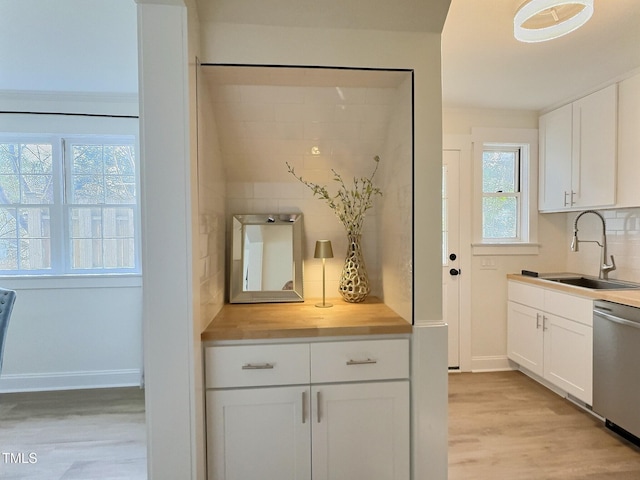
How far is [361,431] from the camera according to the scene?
1439 millimetres

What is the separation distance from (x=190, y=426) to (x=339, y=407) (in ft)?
2.01

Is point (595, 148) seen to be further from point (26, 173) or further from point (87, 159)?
point (26, 173)

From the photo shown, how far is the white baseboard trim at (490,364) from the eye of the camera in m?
3.08

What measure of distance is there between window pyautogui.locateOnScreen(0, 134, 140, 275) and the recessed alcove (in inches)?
58.6

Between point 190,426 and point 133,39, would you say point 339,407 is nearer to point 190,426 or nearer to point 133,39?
point 190,426

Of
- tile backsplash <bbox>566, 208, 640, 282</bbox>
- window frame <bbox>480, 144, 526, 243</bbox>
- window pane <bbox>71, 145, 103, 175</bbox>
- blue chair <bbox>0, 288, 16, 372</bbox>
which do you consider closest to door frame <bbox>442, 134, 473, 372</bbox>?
window frame <bbox>480, 144, 526, 243</bbox>

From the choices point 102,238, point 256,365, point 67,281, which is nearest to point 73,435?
point 67,281

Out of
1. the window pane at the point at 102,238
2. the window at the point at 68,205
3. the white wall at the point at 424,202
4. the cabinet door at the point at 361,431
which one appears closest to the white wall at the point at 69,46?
the window at the point at 68,205

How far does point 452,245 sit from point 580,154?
1.22 m

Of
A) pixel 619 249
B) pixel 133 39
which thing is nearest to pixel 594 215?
pixel 619 249

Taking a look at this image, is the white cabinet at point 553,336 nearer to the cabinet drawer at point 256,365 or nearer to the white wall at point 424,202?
the white wall at point 424,202

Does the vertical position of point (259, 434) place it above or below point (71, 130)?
below

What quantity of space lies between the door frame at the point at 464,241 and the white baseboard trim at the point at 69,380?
2954 millimetres

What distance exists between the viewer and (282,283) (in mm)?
1971
